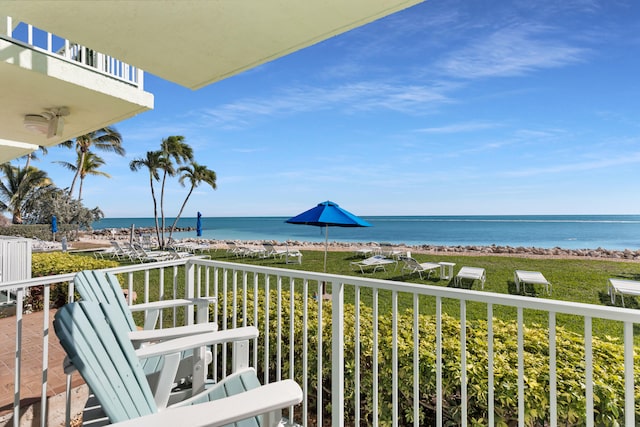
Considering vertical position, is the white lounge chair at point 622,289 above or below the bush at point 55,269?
below

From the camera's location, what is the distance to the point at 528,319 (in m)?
6.04

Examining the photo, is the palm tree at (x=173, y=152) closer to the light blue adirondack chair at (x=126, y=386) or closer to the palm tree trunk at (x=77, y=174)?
the palm tree trunk at (x=77, y=174)

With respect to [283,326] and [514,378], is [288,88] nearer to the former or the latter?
[283,326]

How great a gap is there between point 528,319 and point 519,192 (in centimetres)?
4370

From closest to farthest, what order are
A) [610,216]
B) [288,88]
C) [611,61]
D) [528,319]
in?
[528,319], [288,88], [611,61], [610,216]

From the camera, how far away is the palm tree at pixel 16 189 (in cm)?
2452

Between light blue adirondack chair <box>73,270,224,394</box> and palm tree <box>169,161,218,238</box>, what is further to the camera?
palm tree <box>169,161,218,238</box>

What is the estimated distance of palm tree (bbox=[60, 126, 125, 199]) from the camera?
72.9ft

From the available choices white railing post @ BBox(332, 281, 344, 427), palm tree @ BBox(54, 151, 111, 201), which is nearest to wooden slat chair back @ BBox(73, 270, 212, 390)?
white railing post @ BBox(332, 281, 344, 427)

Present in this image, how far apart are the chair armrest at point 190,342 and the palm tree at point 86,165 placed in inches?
1060

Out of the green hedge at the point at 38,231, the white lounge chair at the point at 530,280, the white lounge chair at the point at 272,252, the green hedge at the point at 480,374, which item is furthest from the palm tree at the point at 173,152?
the green hedge at the point at 480,374

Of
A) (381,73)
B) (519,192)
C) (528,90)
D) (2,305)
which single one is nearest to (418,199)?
(519,192)

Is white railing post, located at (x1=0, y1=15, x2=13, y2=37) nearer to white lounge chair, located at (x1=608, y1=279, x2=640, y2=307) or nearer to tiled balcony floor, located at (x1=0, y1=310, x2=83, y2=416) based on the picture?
tiled balcony floor, located at (x1=0, y1=310, x2=83, y2=416)

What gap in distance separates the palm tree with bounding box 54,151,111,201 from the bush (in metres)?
20.3
